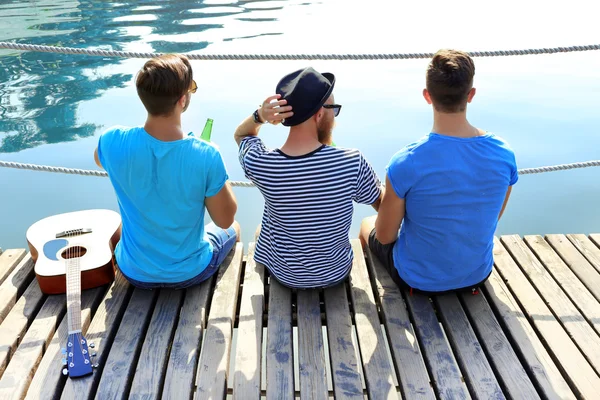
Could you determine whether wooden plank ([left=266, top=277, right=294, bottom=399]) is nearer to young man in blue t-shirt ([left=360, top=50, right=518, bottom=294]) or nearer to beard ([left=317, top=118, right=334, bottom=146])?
young man in blue t-shirt ([left=360, top=50, right=518, bottom=294])

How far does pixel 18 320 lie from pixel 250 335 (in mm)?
920

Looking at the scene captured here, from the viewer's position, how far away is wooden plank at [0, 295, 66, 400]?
1.88 meters

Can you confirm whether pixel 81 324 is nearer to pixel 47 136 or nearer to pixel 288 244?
pixel 288 244

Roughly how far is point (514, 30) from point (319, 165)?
7671 millimetres

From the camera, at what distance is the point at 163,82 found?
1922 mm

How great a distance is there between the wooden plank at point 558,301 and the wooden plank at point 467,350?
0.38 m

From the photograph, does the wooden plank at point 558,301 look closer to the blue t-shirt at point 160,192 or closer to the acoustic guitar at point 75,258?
the blue t-shirt at point 160,192

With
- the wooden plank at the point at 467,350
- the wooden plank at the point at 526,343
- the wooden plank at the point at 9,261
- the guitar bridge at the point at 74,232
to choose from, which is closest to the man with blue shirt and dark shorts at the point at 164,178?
the guitar bridge at the point at 74,232

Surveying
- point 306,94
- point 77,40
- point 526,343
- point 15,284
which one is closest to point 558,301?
point 526,343

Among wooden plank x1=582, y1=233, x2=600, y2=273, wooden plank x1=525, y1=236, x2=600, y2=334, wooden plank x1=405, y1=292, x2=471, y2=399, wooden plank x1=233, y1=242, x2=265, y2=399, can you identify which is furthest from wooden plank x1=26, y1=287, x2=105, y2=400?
wooden plank x1=582, y1=233, x2=600, y2=273

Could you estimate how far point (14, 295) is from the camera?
2385 mm

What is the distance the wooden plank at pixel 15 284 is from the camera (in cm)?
233

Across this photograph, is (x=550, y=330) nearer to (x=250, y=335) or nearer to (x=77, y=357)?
(x=250, y=335)

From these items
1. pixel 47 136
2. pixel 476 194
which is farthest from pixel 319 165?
pixel 47 136
